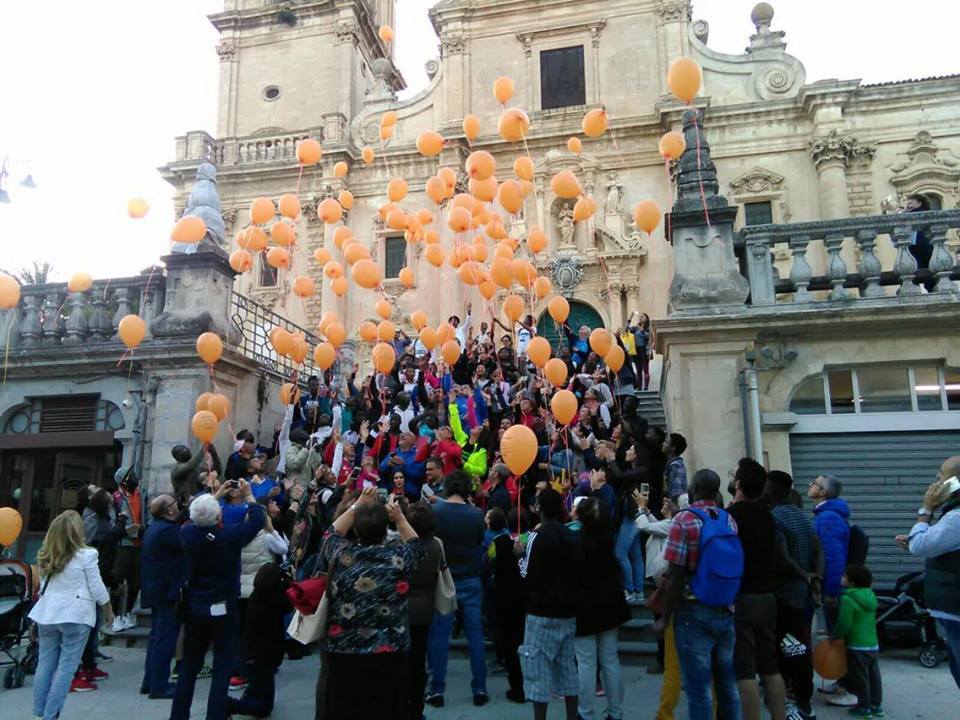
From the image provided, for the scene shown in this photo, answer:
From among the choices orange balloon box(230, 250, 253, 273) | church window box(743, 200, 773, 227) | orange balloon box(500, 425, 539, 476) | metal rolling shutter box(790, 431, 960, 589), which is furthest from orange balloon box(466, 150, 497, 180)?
church window box(743, 200, 773, 227)

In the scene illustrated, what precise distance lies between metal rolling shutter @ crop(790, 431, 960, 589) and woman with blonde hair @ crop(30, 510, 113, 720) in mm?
7503

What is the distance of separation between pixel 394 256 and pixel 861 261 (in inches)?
716

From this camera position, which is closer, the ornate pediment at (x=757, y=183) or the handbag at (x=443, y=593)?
the handbag at (x=443, y=593)

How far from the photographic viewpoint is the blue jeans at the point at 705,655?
15.7 ft

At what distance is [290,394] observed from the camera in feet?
39.7

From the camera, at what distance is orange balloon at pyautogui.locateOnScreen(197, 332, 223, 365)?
33.2ft

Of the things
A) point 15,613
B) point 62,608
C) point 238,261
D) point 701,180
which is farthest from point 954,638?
point 238,261

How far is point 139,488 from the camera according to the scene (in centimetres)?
1038

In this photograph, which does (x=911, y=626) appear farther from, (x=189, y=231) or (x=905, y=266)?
(x=189, y=231)

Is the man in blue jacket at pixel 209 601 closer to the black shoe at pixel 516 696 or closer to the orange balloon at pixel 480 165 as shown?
the black shoe at pixel 516 696

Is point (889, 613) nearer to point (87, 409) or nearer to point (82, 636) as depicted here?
point (82, 636)

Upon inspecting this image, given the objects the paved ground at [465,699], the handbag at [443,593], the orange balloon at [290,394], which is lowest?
the paved ground at [465,699]

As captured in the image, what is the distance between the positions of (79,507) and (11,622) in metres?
1.31

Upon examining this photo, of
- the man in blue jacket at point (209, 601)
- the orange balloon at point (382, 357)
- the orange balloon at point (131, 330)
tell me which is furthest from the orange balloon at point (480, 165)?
the man in blue jacket at point (209, 601)
